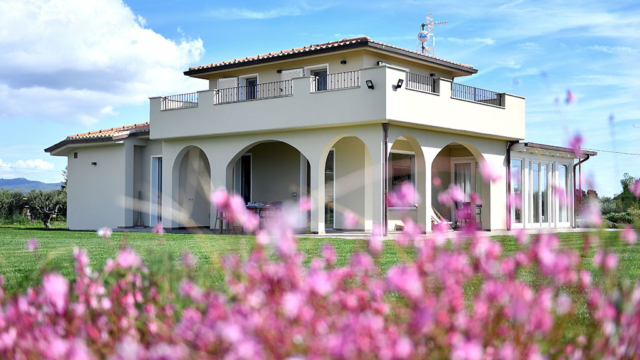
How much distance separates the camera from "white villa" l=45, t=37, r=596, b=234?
15922 mm

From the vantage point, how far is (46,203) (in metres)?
28.8

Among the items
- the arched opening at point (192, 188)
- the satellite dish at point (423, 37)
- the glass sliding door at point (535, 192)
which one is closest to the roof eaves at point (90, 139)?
the arched opening at point (192, 188)

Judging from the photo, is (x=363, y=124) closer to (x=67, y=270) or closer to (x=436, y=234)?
(x=67, y=270)

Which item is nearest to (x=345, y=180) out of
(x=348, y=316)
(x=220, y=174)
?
(x=220, y=174)

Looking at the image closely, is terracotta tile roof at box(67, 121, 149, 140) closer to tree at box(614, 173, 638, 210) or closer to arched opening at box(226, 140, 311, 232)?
arched opening at box(226, 140, 311, 232)

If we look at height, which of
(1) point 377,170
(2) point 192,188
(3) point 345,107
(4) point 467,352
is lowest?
(4) point 467,352

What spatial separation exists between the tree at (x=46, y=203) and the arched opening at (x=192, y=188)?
1043cm

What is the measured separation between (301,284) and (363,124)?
45.6 ft

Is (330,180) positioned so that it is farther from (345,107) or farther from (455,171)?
(455,171)

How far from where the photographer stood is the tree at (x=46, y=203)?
28.4 m

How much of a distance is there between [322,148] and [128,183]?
773 centimetres

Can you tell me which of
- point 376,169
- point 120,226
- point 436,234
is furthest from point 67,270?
point 120,226

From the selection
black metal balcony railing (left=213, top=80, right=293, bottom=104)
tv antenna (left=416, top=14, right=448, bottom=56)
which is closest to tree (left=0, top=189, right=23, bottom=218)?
black metal balcony railing (left=213, top=80, right=293, bottom=104)

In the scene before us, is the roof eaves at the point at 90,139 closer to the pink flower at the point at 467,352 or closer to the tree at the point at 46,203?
the tree at the point at 46,203
